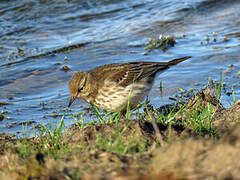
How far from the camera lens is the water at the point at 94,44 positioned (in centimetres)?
916

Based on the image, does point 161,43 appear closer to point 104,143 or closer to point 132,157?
point 104,143

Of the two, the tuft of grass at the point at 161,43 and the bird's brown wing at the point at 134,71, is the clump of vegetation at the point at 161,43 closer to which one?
the tuft of grass at the point at 161,43

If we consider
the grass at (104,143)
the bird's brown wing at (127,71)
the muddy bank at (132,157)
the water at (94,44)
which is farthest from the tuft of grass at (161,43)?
the muddy bank at (132,157)

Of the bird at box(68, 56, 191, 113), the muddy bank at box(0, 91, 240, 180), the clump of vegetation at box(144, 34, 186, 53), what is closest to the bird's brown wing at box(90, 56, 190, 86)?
the bird at box(68, 56, 191, 113)

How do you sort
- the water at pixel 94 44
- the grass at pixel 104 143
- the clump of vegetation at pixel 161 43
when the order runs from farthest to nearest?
the clump of vegetation at pixel 161 43 < the water at pixel 94 44 < the grass at pixel 104 143

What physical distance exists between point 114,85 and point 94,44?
18.8 feet

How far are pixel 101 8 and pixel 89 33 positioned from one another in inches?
106

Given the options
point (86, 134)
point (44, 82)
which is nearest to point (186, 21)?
point (44, 82)

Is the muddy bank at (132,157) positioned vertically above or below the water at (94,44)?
below

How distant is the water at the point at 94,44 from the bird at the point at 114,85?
2.15 ft

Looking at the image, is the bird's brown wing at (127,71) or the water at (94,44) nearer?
the bird's brown wing at (127,71)

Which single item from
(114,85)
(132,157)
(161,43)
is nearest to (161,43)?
(161,43)

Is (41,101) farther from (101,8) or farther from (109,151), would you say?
(101,8)

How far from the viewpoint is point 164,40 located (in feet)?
39.3
